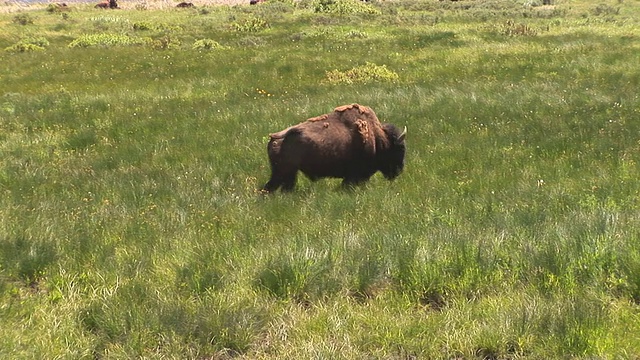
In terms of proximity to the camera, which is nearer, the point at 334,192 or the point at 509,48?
the point at 334,192

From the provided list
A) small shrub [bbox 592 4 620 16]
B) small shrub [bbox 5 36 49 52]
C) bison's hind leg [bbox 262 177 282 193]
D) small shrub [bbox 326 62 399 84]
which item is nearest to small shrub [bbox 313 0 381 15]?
small shrub [bbox 592 4 620 16]

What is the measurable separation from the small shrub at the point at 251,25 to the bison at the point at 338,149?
26568 millimetres

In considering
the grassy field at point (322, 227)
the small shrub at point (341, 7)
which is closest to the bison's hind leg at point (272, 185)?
the grassy field at point (322, 227)

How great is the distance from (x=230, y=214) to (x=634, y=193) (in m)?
5.72

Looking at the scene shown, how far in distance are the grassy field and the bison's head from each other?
0.93 ft

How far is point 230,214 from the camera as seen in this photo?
6.84 m

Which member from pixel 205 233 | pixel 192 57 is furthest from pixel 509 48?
pixel 205 233

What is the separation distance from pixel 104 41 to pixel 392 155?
25471mm

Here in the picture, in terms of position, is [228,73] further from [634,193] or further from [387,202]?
[634,193]

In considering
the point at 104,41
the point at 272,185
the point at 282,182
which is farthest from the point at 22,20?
the point at 282,182

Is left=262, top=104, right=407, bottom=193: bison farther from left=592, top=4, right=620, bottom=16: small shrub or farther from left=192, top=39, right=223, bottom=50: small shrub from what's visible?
left=592, top=4, right=620, bottom=16: small shrub

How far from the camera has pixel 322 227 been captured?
6.15m

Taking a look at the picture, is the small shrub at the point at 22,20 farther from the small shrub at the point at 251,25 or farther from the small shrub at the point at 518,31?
the small shrub at the point at 518,31

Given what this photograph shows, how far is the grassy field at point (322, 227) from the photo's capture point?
3.81 metres
